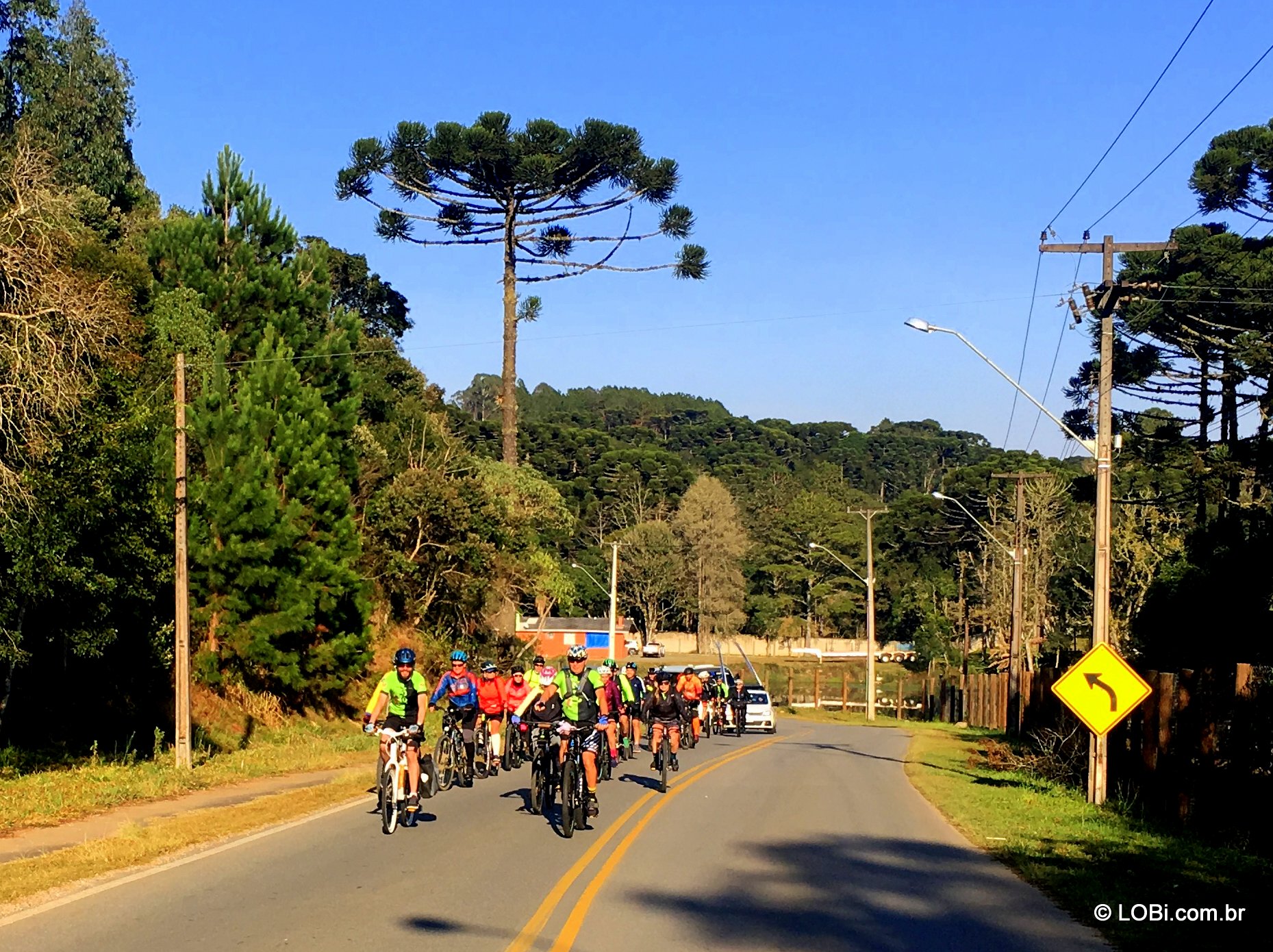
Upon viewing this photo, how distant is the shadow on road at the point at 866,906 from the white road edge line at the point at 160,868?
14.0 ft

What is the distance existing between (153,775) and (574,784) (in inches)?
364

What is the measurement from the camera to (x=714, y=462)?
169m

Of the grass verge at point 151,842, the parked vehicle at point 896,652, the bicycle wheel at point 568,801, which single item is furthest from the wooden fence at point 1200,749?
the parked vehicle at point 896,652

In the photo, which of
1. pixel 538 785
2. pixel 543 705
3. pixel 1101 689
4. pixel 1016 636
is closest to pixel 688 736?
pixel 1016 636

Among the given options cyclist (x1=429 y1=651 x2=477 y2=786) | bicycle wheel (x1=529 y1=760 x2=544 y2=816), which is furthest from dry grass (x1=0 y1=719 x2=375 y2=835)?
bicycle wheel (x1=529 y1=760 x2=544 y2=816)

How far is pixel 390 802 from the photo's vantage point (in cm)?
1500

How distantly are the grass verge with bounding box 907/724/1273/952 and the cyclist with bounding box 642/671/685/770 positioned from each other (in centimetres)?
425

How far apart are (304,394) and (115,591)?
12163 millimetres

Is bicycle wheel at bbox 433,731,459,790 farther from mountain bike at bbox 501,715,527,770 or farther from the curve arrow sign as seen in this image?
the curve arrow sign

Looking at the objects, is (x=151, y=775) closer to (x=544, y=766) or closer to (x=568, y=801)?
(x=544, y=766)

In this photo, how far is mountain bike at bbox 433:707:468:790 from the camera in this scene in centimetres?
1998

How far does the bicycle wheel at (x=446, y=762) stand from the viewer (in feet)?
65.7

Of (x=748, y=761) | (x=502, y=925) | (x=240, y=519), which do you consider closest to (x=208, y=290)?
(x=240, y=519)

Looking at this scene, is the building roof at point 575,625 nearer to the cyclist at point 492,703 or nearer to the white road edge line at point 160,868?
the cyclist at point 492,703
